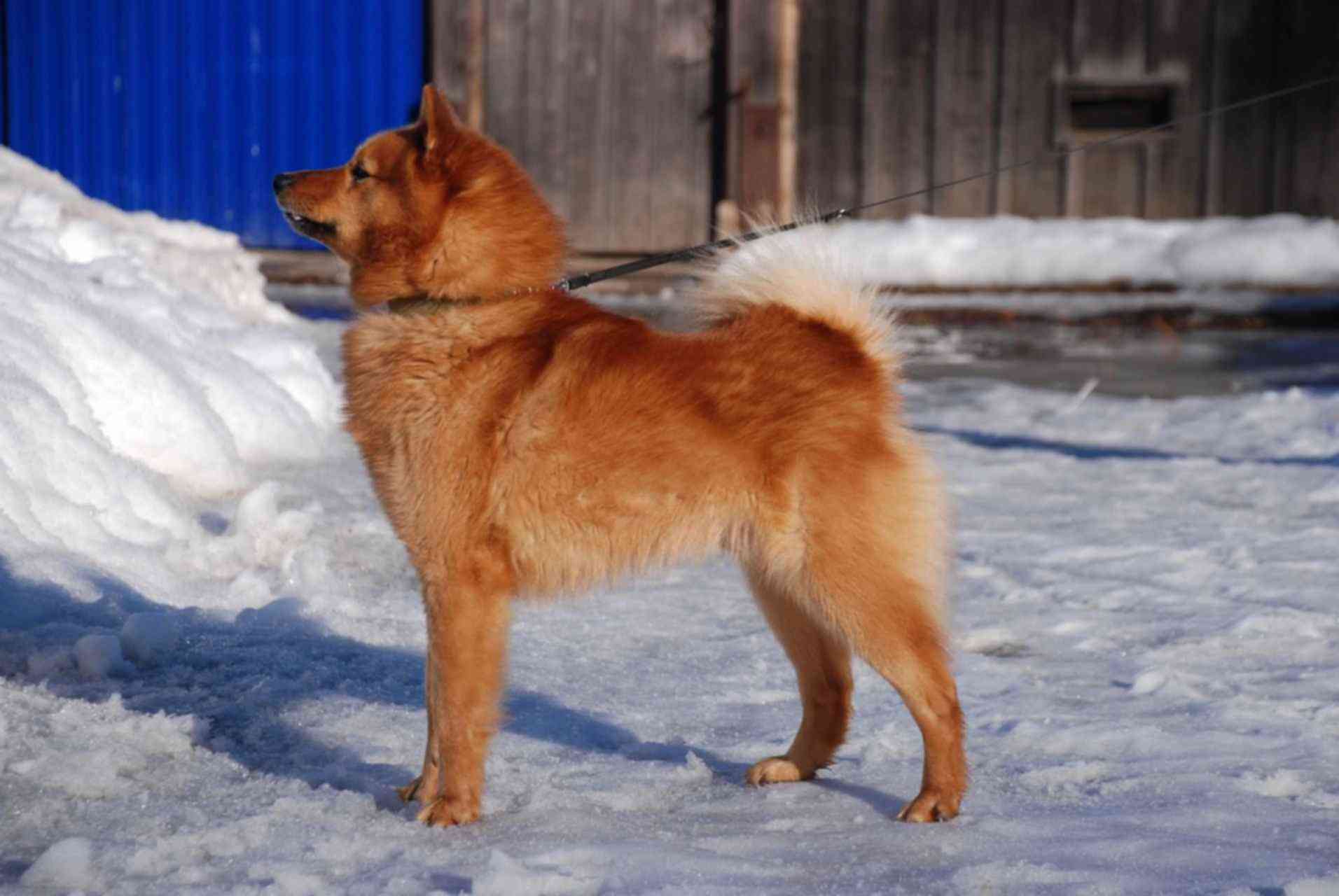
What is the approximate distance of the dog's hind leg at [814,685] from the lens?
295 cm

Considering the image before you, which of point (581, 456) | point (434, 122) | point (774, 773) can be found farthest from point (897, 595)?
point (434, 122)

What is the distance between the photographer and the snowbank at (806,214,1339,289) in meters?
8.22

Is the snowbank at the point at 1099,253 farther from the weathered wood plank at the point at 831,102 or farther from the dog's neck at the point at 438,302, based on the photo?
the dog's neck at the point at 438,302

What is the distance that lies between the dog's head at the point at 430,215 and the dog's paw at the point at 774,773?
1094 mm

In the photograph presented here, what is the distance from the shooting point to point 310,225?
2959mm

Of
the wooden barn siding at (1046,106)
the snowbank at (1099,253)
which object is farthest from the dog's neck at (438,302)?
the wooden barn siding at (1046,106)

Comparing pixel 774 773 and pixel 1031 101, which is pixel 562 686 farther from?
pixel 1031 101

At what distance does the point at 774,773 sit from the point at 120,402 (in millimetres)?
2963

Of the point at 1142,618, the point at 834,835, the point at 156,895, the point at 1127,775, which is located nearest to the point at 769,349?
the point at 834,835

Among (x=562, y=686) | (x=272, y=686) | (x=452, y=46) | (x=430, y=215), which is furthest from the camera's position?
(x=452, y=46)

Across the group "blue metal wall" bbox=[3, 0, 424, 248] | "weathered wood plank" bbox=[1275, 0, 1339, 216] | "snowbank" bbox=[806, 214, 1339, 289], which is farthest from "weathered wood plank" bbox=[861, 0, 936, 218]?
"blue metal wall" bbox=[3, 0, 424, 248]

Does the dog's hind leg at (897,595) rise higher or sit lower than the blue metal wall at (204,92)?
lower

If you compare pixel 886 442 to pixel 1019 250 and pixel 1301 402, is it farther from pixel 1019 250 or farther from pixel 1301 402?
pixel 1019 250

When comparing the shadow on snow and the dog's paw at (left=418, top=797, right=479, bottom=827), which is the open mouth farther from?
the dog's paw at (left=418, top=797, right=479, bottom=827)
